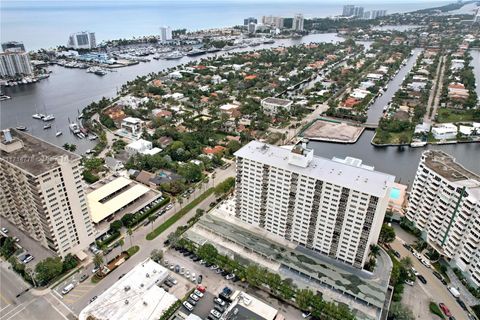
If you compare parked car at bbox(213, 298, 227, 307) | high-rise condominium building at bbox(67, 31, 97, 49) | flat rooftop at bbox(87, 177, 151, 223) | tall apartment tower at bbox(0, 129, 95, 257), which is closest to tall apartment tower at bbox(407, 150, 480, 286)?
parked car at bbox(213, 298, 227, 307)

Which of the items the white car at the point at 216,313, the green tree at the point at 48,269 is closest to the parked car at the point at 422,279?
the white car at the point at 216,313

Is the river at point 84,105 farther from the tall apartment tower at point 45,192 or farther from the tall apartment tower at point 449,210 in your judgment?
the tall apartment tower at point 45,192

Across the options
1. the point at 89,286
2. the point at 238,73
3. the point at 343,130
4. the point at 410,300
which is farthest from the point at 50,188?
the point at 238,73

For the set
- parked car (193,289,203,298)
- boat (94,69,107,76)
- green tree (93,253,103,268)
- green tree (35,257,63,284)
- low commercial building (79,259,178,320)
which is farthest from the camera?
boat (94,69,107,76)

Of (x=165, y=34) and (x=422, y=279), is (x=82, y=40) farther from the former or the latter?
(x=422, y=279)

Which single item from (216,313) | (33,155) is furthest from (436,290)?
(33,155)

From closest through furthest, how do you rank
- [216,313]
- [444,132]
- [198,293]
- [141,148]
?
[216,313] < [198,293] < [141,148] < [444,132]

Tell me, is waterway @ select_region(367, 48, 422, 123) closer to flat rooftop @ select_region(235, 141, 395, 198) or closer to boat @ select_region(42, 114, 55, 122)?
flat rooftop @ select_region(235, 141, 395, 198)

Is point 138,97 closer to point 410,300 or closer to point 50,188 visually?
point 50,188
